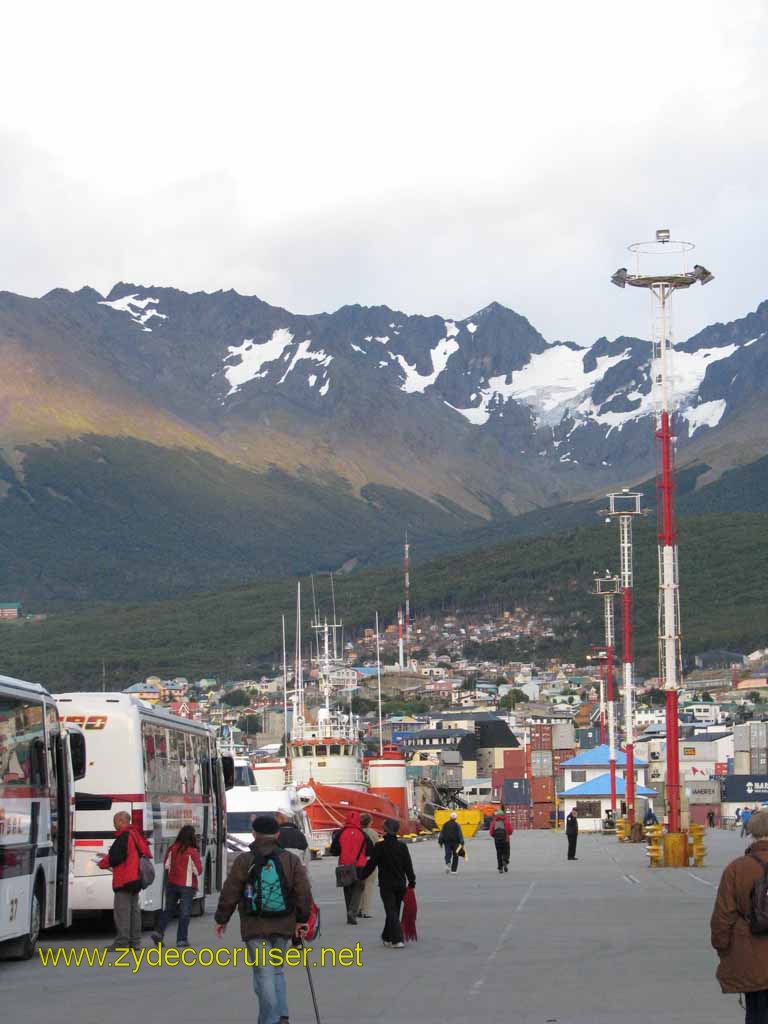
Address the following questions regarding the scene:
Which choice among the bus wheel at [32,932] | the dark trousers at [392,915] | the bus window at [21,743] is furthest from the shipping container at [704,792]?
the bus window at [21,743]

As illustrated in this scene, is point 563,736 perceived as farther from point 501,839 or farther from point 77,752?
point 77,752

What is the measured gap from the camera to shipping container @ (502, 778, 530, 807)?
121738 mm

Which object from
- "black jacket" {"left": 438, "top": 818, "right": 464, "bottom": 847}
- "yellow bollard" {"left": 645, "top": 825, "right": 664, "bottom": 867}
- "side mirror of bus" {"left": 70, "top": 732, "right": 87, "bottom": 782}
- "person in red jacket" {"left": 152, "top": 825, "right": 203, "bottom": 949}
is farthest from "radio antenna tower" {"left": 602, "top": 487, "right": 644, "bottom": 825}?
"side mirror of bus" {"left": 70, "top": 732, "right": 87, "bottom": 782}

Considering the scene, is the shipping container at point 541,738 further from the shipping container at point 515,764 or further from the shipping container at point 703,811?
the shipping container at point 703,811

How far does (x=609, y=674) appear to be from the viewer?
67.7 m

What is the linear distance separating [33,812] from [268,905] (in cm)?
614

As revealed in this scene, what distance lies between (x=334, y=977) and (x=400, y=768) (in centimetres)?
6085

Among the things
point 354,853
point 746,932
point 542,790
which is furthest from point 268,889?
point 542,790

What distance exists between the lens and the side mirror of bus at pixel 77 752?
19406mm

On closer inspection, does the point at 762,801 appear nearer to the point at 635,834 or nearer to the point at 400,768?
the point at 400,768

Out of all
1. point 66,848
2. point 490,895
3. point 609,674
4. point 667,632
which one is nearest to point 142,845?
point 66,848

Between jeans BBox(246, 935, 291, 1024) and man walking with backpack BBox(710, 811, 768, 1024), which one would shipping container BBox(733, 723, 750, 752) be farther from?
man walking with backpack BBox(710, 811, 768, 1024)

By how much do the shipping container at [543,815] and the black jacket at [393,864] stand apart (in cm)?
9014

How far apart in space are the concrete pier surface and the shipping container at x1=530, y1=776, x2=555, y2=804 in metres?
90.2
